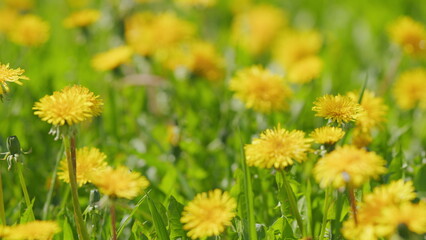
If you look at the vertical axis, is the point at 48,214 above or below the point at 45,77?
below

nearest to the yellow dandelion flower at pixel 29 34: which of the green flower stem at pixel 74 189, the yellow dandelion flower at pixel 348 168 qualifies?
the green flower stem at pixel 74 189

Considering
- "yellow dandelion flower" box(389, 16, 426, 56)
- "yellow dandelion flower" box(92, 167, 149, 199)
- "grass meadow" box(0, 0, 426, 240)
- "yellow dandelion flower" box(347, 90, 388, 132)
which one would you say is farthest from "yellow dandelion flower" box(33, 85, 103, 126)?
"yellow dandelion flower" box(389, 16, 426, 56)

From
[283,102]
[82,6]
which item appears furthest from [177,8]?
[283,102]

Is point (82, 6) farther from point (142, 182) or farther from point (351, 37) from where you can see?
point (142, 182)

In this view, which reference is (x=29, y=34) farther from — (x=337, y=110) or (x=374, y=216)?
(x=374, y=216)

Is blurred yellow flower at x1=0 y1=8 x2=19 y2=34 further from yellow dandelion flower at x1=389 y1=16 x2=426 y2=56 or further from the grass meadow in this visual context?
yellow dandelion flower at x1=389 y1=16 x2=426 y2=56

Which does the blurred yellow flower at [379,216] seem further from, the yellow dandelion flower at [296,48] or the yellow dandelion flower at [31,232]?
the yellow dandelion flower at [296,48]

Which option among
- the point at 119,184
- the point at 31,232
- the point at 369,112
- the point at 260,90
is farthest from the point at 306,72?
the point at 31,232
